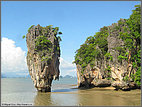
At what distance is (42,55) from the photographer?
28.0m

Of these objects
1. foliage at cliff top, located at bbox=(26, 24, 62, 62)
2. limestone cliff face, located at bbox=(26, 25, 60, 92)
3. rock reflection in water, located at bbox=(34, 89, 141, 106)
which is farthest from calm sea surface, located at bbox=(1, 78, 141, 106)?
foliage at cliff top, located at bbox=(26, 24, 62, 62)

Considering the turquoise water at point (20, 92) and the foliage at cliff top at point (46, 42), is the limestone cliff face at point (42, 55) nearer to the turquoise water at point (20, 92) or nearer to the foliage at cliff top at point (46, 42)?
the foliage at cliff top at point (46, 42)

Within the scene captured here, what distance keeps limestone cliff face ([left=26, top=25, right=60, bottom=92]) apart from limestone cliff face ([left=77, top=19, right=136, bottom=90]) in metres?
9.94

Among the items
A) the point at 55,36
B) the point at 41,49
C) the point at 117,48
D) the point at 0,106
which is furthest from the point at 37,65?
the point at 117,48

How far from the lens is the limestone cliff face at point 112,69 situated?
26.1m

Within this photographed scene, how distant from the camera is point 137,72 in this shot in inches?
1011

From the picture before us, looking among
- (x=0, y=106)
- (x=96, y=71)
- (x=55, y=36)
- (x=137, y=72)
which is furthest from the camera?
(x=96, y=71)

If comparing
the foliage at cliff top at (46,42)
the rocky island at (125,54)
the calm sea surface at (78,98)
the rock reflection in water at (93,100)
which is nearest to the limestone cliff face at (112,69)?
the rocky island at (125,54)

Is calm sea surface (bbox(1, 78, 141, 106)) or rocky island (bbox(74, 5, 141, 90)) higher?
rocky island (bbox(74, 5, 141, 90))

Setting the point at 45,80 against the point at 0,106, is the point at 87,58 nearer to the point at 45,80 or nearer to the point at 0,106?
the point at 45,80

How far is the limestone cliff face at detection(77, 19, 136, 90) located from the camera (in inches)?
1028

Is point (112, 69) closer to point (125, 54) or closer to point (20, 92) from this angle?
point (125, 54)

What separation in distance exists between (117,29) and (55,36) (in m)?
11.4

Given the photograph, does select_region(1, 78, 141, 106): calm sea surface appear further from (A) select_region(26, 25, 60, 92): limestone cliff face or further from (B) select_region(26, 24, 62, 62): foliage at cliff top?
(B) select_region(26, 24, 62, 62): foliage at cliff top
